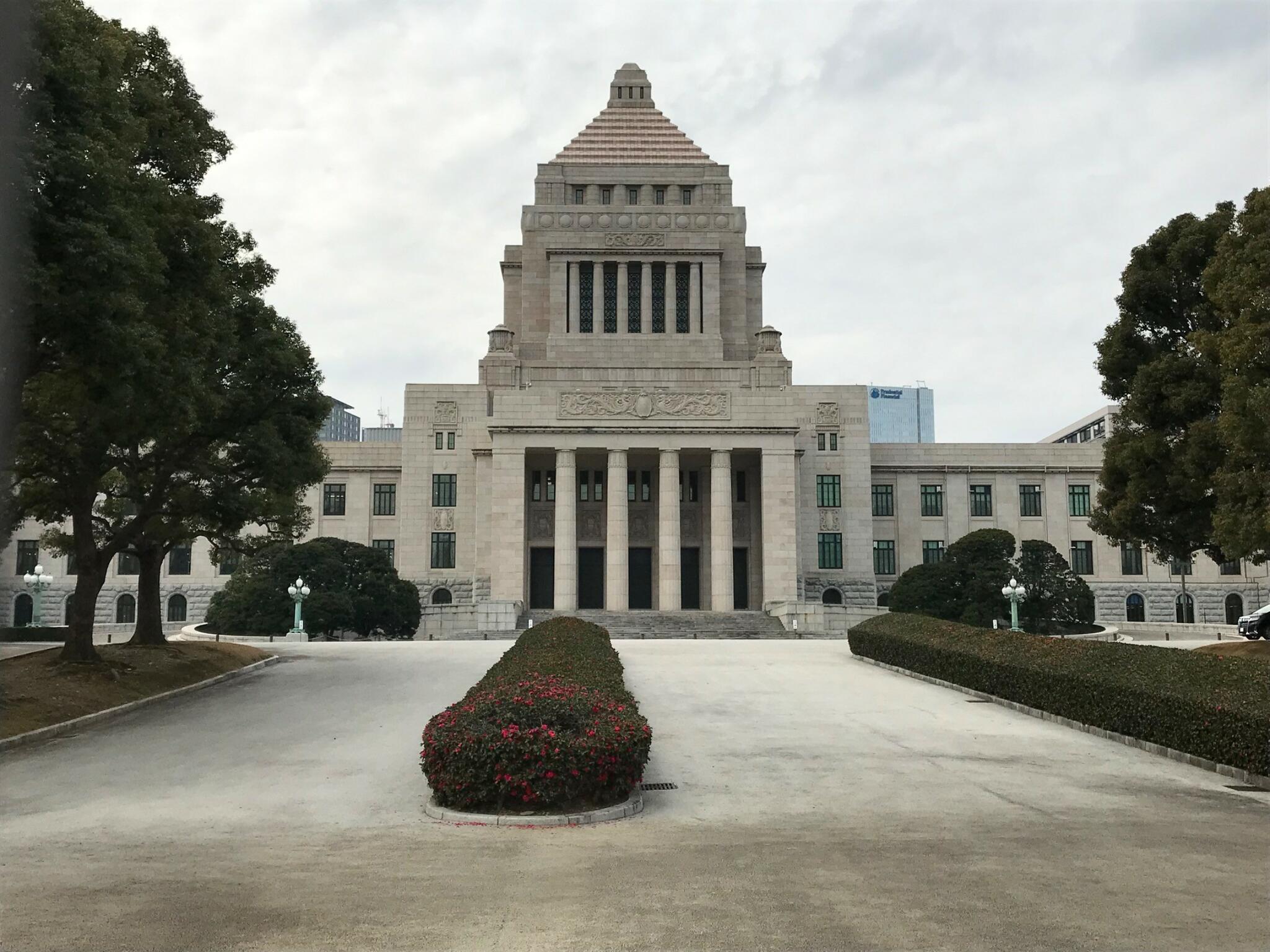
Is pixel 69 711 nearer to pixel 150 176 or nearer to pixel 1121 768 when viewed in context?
pixel 150 176

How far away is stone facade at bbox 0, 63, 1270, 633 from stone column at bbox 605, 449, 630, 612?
0.32 ft

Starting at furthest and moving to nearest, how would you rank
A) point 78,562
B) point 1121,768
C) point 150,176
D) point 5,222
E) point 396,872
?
point 78,562, point 150,176, point 1121,768, point 396,872, point 5,222

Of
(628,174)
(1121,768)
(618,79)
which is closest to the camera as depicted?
(1121,768)

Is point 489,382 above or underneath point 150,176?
above

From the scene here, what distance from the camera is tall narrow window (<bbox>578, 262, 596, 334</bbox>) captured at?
58531 millimetres

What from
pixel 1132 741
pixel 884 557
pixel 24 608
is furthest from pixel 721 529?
pixel 24 608

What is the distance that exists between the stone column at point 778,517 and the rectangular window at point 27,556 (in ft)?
123

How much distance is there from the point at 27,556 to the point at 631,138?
42477 millimetres

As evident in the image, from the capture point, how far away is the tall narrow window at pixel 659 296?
58.9 m

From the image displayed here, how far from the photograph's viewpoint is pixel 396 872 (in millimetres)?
7895

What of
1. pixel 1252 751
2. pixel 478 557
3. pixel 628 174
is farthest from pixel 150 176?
pixel 628 174

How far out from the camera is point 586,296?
59.1 meters

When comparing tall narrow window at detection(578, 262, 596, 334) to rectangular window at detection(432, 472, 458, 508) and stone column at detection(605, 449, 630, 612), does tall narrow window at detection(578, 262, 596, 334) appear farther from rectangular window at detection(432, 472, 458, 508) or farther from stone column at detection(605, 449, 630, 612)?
stone column at detection(605, 449, 630, 612)

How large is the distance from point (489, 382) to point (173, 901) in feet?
163
